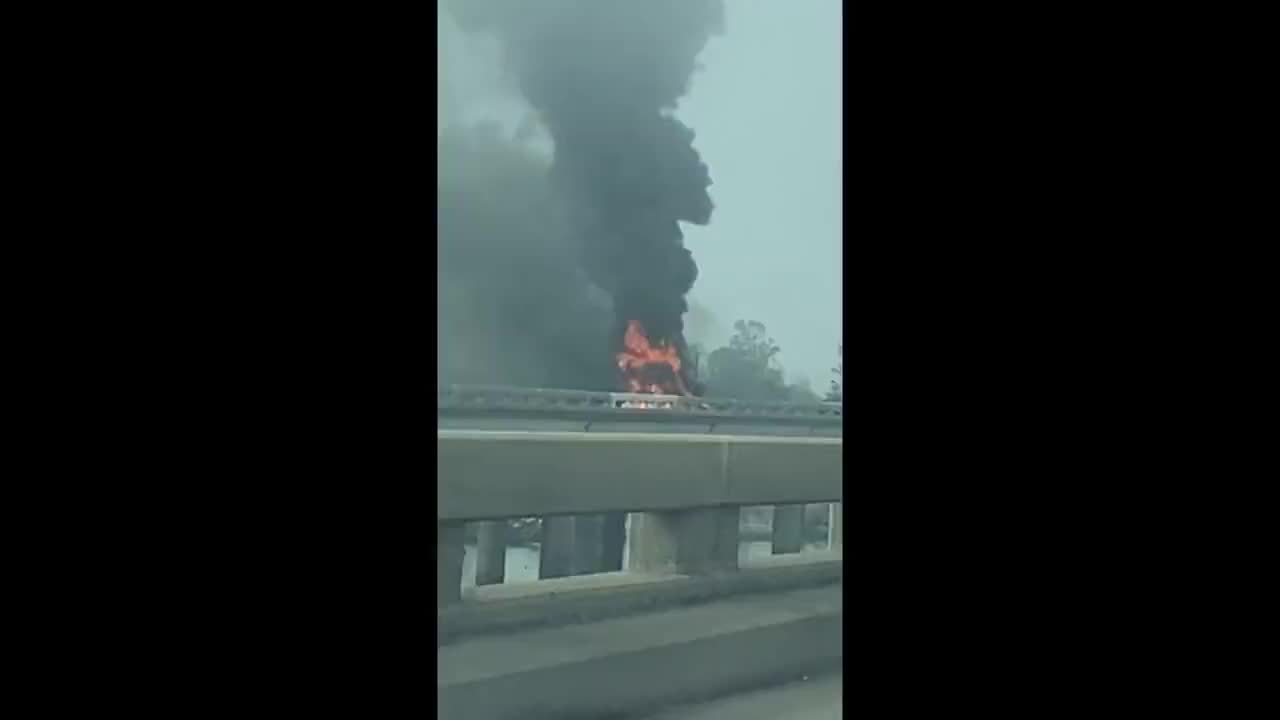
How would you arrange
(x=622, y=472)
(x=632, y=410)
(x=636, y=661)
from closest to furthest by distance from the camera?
1. (x=636, y=661)
2. (x=622, y=472)
3. (x=632, y=410)

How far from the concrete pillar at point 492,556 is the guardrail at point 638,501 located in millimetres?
41

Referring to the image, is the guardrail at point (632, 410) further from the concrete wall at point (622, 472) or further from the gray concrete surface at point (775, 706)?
the gray concrete surface at point (775, 706)

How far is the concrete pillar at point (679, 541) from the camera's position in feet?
12.1

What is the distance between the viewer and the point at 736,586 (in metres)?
3.79

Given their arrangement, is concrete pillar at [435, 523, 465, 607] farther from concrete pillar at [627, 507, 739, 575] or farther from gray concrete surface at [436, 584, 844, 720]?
concrete pillar at [627, 507, 739, 575]

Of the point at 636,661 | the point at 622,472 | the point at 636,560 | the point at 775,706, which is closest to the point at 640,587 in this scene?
the point at 636,560

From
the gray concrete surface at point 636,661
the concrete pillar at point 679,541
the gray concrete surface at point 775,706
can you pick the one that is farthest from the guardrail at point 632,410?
the gray concrete surface at point 775,706

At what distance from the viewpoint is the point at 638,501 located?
352cm

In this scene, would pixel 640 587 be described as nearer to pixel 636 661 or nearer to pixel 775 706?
→ pixel 636 661

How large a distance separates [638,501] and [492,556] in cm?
54

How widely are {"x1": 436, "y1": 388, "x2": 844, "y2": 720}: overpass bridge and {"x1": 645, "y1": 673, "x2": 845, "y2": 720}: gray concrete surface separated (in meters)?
0.08

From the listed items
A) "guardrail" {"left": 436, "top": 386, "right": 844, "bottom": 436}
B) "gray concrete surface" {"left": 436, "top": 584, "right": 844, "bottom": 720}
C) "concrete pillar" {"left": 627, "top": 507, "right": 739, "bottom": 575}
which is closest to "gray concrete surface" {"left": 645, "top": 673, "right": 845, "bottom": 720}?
"gray concrete surface" {"left": 436, "top": 584, "right": 844, "bottom": 720}

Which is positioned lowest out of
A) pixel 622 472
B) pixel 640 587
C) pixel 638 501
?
pixel 640 587
